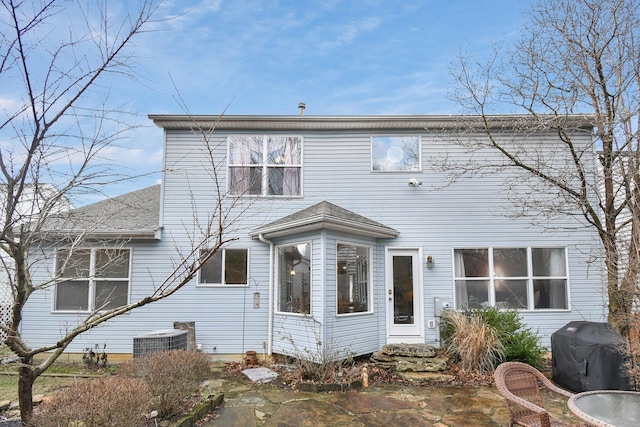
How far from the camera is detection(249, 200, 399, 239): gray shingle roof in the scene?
7324mm

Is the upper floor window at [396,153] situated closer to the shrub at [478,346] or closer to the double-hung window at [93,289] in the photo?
the shrub at [478,346]

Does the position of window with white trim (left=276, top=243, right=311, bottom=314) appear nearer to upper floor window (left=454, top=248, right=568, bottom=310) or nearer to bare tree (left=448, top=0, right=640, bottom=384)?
upper floor window (left=454, top=248, right=568, bottom=310)

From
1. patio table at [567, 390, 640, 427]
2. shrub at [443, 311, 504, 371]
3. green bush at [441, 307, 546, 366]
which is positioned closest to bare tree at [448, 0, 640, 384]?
green bush at [441, 307, 546, 366]

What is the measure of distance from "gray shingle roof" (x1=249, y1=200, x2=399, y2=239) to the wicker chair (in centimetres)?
399

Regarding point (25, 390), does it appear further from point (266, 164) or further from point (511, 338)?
point (511, 338)

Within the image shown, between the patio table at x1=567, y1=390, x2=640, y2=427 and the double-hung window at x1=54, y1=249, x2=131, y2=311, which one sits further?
the double-hung window at x1=54, y1=249, x2=131, y2=311

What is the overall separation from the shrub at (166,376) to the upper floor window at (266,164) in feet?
15.8

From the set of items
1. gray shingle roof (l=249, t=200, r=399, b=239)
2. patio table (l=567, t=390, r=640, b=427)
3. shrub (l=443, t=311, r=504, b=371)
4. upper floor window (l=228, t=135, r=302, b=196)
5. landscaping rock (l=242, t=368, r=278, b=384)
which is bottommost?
landscaping rock (l=242, t=368, r=278, b=384)

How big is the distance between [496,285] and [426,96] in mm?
5087

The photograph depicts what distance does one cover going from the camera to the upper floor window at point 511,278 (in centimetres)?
862

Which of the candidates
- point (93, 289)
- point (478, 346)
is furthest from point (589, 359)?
point (93, 289)

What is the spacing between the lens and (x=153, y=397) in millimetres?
4375

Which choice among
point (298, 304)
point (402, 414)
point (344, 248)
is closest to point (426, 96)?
point (344, 248)

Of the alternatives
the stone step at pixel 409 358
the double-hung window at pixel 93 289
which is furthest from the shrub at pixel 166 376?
the double-hung window at pixel 93 289
